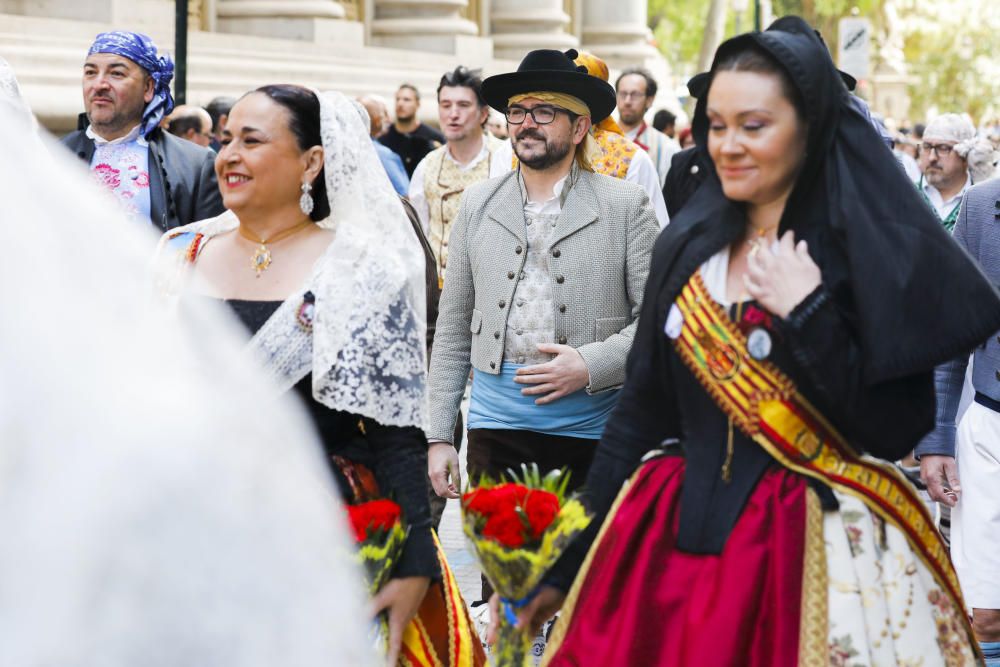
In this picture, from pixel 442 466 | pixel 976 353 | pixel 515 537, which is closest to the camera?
pixel 515 537

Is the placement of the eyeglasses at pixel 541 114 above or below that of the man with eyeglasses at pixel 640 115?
below

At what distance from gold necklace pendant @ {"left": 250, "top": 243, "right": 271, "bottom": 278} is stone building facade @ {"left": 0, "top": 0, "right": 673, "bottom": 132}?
847cm

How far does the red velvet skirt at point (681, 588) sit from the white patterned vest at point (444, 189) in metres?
4.87

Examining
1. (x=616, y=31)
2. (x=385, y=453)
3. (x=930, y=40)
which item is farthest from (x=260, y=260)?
(x=930, y=40)

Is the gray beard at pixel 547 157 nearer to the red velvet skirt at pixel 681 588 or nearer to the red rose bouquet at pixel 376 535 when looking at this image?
the red velvet skirt at pixel 681 588

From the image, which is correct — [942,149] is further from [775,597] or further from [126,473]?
[126,473]

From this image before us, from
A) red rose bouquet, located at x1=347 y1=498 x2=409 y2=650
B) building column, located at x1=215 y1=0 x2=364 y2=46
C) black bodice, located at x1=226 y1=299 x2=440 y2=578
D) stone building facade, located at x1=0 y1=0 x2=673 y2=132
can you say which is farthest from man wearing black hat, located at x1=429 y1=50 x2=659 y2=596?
building column, located at x1=215 y1=0 x2=364 y2=46

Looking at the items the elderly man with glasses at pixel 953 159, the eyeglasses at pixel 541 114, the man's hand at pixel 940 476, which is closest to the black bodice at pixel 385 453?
the man's hand at pixel 940 476

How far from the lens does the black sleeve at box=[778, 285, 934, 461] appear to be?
3219mm

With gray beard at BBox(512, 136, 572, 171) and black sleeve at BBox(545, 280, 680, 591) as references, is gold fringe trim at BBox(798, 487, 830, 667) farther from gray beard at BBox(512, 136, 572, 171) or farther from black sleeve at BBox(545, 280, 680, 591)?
gray beard at BBox(512, 136, 572, 171)

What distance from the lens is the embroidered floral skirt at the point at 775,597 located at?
3201 millimetres

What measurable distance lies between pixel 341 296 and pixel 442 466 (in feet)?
5.15

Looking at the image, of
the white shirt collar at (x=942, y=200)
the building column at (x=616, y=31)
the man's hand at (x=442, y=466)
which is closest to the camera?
the man's hand at (x=442, y=466)

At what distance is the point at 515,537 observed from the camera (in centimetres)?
310
